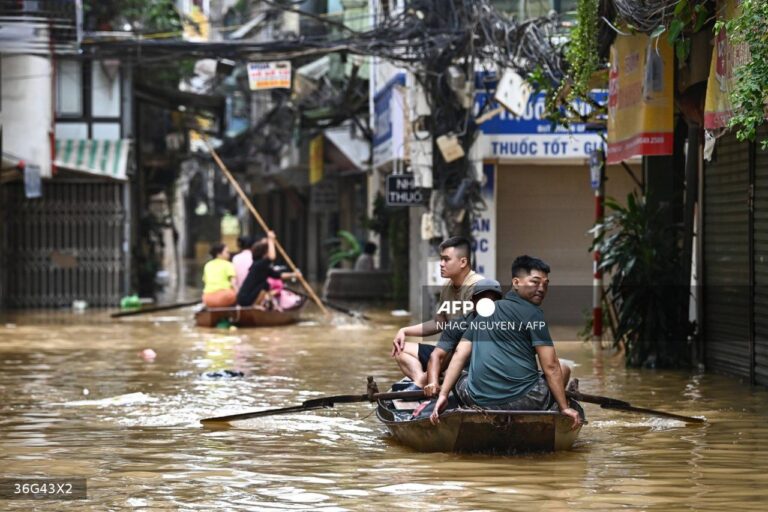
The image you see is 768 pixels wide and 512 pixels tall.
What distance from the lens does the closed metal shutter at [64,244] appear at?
28797 millimetres

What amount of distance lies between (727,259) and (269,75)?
38.6 feet

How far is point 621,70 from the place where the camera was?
591 inches


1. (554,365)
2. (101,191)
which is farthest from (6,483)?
(101,191)

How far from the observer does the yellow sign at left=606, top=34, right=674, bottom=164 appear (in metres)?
13.8

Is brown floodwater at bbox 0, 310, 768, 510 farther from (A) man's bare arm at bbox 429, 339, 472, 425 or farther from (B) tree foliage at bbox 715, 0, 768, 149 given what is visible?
(B) tree foliage at bbox 715, 0, 768, 149

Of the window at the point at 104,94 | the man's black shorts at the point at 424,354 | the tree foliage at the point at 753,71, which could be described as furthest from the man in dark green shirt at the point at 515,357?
the window at the point at 104,94

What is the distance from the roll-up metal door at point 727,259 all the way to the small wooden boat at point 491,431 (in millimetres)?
5327

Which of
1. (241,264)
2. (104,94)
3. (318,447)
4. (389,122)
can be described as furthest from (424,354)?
(104,94)

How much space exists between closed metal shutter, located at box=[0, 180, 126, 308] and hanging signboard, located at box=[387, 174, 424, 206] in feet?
27.0

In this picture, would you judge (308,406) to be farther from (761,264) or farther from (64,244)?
(64,244)

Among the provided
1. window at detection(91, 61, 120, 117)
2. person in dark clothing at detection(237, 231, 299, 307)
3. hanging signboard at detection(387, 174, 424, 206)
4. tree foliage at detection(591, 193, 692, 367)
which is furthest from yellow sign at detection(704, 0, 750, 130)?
window at detection(91, 61, 120, 117)

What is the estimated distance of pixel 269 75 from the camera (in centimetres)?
2478

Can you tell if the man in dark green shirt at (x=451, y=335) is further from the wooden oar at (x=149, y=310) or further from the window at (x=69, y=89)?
the window at (x=69, y=89)

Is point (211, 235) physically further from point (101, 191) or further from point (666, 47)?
point (666, 47)
